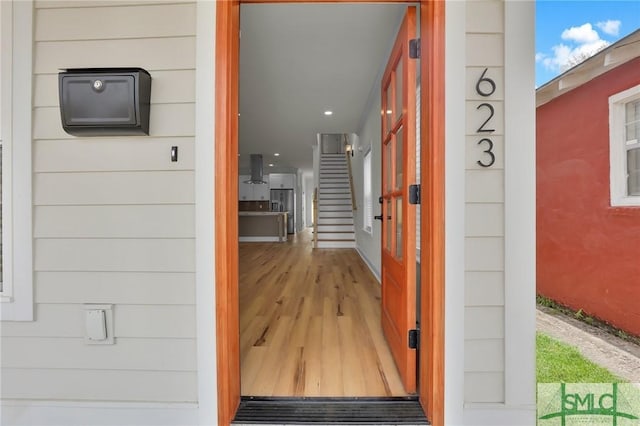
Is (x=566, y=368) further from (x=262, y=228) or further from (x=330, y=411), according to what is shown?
(x=262, y=228)

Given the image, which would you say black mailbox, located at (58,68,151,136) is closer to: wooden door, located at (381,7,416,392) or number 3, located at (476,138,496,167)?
wooden door, located at (381,7,416,392)

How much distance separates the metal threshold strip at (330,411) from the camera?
1328 mm

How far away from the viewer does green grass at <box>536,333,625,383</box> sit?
1875 mm

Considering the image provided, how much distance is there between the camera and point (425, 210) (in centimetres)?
135

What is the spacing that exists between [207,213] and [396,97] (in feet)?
4.47

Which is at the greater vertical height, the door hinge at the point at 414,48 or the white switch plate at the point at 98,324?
the door hinge at the point at 414,48

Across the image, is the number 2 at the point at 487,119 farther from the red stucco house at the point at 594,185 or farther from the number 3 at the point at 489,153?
the red stucco house at the point at 594,185

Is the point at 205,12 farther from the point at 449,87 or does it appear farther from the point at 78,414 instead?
the point at 78,414

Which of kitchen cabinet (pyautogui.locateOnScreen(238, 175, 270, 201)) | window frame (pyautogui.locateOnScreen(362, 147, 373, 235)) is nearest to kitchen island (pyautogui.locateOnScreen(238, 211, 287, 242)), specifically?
window frame (pyautogui.locateOnScreen(362, 147, 373, 235))

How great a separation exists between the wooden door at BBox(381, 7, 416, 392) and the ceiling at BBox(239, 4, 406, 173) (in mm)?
922

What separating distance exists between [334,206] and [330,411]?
22.6 ft

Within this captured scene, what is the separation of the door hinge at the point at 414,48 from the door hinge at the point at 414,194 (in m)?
0.70

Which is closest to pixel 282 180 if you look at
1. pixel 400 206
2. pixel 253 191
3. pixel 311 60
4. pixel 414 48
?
pixel 253 191

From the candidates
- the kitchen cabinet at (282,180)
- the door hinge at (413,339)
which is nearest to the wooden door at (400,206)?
the door hinge at (413,339)
